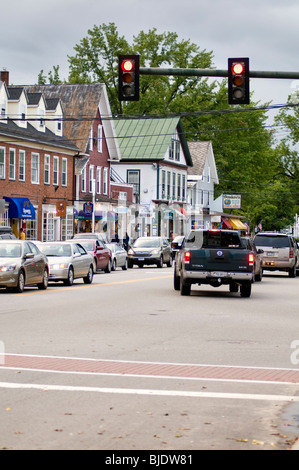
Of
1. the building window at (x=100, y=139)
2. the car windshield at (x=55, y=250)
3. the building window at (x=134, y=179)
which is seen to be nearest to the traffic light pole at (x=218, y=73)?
the car windshield at (x=55, y=250)

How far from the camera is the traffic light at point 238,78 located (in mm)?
19984

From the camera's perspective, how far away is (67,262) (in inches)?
1215

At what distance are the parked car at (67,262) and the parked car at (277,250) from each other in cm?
988

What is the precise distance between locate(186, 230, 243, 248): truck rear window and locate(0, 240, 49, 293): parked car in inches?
183

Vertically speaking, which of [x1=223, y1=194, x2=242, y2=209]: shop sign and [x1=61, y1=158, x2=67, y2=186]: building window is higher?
[x1=61, y1=158, x2=67, y2=186]: building window

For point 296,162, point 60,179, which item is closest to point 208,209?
point 296,162

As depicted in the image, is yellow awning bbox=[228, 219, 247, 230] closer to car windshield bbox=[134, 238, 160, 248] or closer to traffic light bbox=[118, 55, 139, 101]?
car windshield bbox=[134, 238, 160, 248]

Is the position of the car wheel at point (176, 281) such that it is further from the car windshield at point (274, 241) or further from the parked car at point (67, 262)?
the car windshield at point (274, 241)

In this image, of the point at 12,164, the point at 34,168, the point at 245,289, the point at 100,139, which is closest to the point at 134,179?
the point at 100,139

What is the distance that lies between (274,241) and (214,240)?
1411 centimetres

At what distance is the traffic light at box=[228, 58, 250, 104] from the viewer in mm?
19984

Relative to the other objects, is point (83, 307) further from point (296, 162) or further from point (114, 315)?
point (296, 162)

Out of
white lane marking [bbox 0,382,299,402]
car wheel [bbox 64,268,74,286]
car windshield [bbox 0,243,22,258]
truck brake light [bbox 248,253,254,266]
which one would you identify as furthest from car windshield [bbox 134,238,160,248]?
white lane marking [bbox 0,382,299,402]
